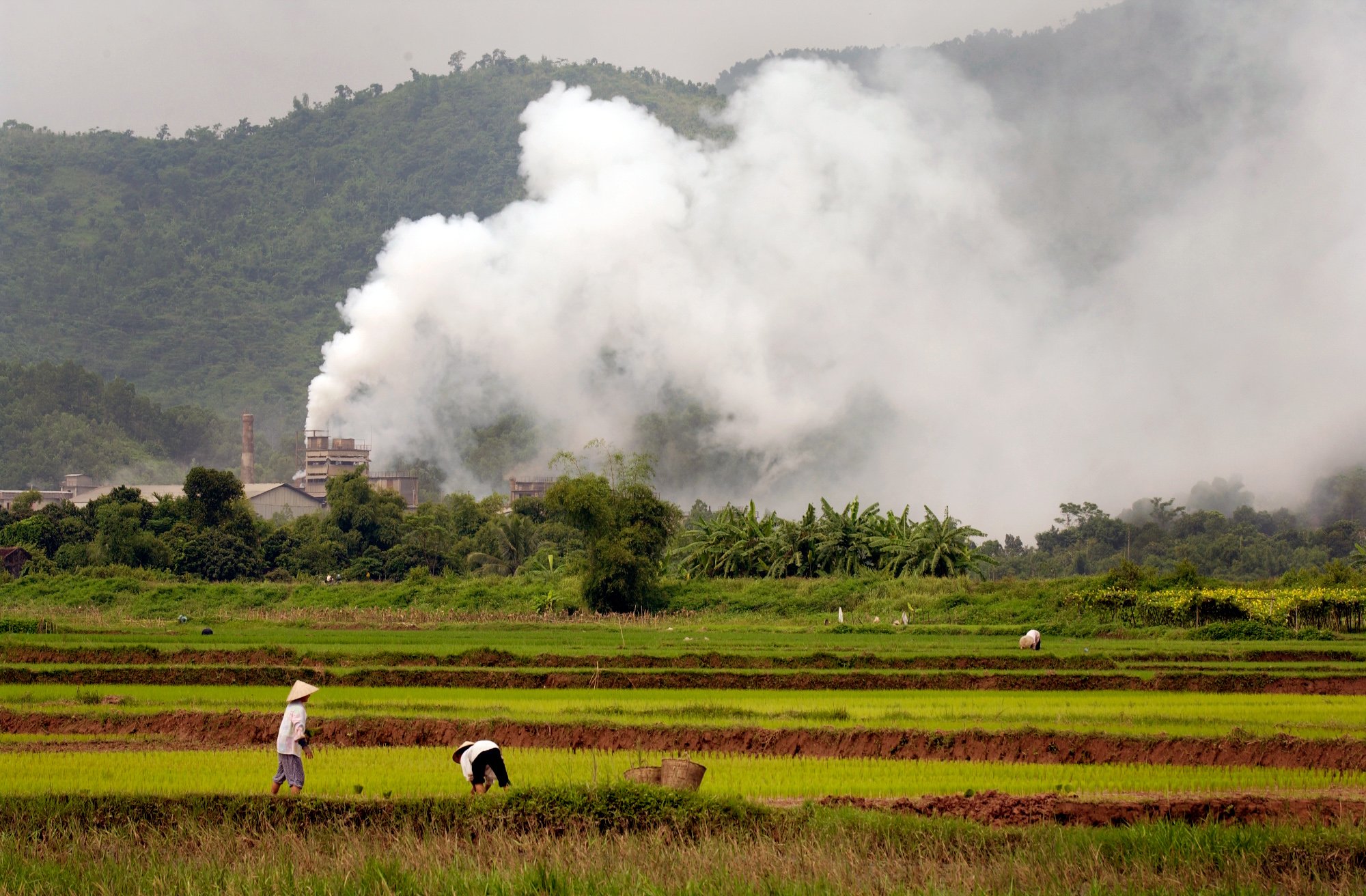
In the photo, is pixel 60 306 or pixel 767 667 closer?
pixel 767 667

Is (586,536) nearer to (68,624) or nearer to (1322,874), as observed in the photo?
(68,624)

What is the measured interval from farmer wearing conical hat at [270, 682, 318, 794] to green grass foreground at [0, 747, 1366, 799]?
0.32m

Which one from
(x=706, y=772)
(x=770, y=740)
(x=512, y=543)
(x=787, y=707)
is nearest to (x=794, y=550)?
(x=512, y=543)

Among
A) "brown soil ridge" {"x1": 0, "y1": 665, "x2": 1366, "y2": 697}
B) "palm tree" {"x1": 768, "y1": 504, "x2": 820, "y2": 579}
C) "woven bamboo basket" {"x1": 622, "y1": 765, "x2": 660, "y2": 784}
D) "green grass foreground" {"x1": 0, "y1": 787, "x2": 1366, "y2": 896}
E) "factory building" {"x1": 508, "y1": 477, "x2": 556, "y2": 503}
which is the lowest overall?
"brown soil ridge" {"x1": 0, "y1": 665, "x2": 1366, "y2": 697}

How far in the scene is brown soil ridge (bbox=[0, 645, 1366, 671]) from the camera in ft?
95.2

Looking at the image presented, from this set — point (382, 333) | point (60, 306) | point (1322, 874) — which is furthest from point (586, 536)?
point (60, 306)

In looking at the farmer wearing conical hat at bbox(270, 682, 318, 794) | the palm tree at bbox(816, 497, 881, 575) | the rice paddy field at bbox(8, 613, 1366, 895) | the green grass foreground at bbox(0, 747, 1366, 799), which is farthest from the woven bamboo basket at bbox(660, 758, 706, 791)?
the palm tree at bbox(816, 497, 881, 575)

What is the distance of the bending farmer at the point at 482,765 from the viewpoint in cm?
1313

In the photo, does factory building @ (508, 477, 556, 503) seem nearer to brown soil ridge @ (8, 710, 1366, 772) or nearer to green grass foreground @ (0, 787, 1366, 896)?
brown soil ridge @ (8, 710, 1366, 772)

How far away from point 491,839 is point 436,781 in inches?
118

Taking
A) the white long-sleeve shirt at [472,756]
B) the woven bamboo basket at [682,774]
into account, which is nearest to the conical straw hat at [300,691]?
the white long-sleeve shirt at [472,756]

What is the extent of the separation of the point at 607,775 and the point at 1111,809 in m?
5.14

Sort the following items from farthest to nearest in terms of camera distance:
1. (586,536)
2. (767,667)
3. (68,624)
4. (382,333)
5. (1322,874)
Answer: (382,333) → (586,536) → (68,624) → (767,667) → (1322,874)

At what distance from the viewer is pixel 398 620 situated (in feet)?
156
